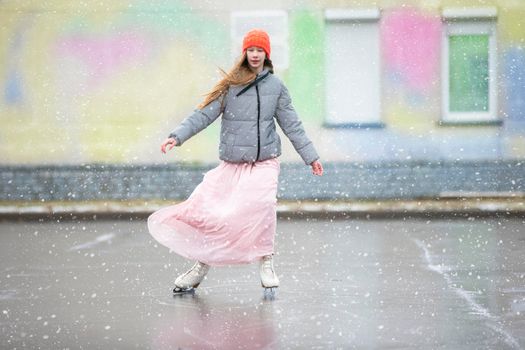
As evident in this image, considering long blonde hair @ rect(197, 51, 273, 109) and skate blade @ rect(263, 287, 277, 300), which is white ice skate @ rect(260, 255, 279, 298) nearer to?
skate blade @ rect(263, 287, 277, 300)

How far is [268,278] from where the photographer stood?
8.94 meters

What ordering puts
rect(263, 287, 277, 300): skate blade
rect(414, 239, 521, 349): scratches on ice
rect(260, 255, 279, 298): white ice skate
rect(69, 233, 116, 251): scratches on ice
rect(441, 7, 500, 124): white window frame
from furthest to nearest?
rect(441, 7, 500, 124): white window frame, rect(69, 233, 116, 251): scratches on ice, rect(260, 255, 279, 298): white ice skate, rect(263, 287, 277, 300): skate blade, rect(414, 239, 521, 349): scratches on ice

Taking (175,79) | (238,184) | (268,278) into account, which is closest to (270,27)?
(175,79)

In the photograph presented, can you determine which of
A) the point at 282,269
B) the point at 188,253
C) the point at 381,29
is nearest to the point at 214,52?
the point at 381,29

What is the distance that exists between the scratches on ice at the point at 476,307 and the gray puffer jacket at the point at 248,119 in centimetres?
154

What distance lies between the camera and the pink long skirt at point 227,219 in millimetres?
8914

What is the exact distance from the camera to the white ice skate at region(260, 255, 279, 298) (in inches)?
351

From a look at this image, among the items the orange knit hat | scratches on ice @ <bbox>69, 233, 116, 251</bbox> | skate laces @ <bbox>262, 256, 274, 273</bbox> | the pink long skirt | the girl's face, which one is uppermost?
the orange knit hat

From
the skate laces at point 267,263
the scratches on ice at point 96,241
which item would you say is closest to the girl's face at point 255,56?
the skate laces at point 267,263

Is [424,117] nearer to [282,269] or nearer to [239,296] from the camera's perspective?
[282,269]

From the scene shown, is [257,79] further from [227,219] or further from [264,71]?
[227,219]

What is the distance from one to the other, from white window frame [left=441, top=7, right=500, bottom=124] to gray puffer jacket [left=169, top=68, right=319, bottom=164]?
12.2 m

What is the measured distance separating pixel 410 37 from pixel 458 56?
2.91 ft

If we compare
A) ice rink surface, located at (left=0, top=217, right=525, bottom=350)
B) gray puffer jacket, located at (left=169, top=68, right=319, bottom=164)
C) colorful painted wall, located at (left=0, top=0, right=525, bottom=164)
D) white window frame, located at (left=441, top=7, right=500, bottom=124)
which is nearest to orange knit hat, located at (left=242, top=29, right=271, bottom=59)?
gray puffer jacket, located at (left=169, top=68, right=319, bottom=164)
